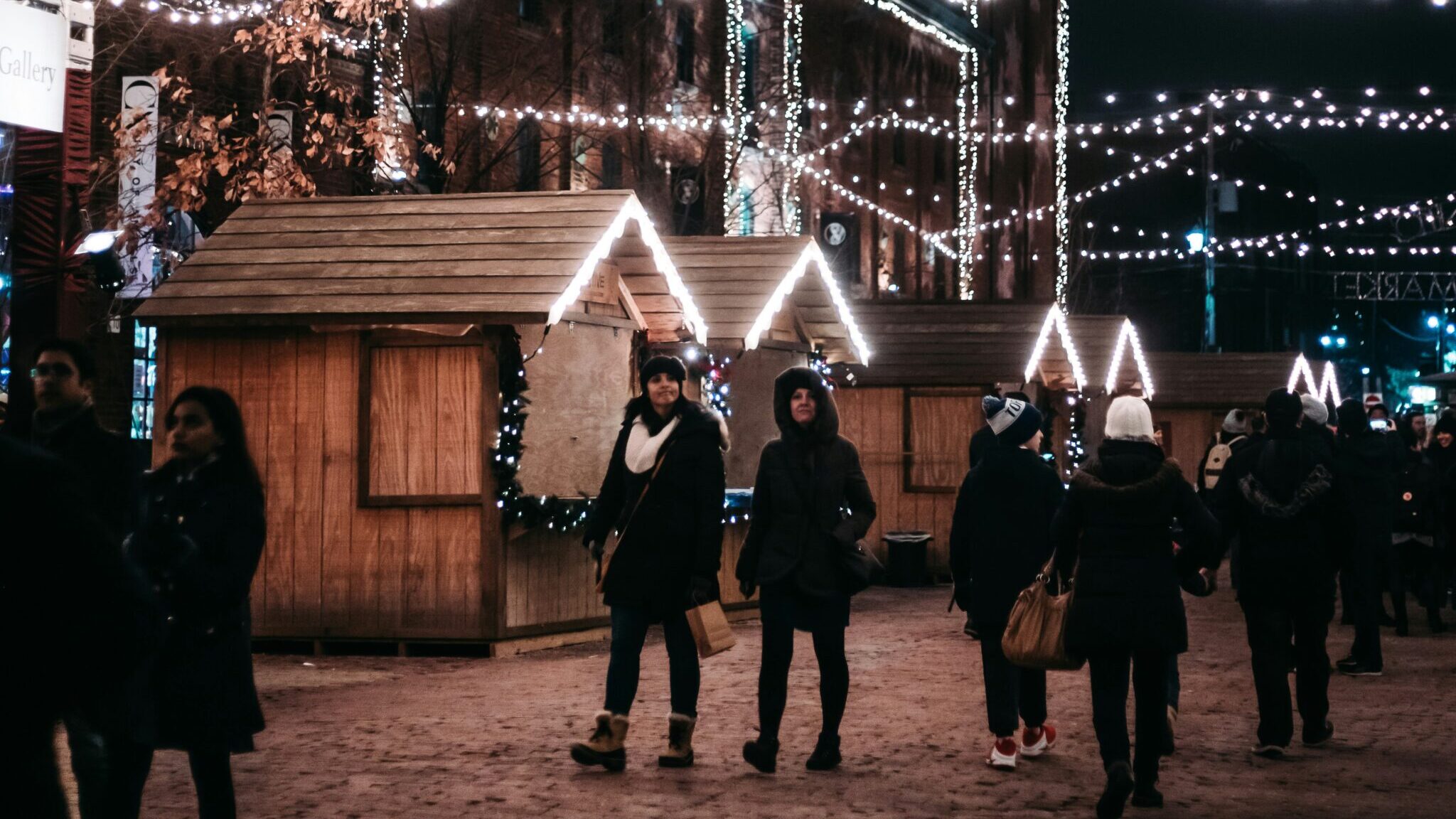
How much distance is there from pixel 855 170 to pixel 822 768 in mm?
42760

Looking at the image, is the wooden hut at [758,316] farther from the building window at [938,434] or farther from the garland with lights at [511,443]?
the garland with lights at [511,443]

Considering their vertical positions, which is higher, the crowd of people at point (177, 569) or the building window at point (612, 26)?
the building window at point (612, 26)

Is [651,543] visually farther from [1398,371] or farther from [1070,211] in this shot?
[1398,371]

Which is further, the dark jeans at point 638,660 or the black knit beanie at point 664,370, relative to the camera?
the black knit beanie at point 664,370

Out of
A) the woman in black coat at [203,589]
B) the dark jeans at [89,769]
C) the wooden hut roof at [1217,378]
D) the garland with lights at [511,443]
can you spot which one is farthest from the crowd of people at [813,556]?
the wooden hut roof at [1217,378]

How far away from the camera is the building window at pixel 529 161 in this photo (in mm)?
35812

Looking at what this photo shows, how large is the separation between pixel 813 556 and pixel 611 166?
30484mm

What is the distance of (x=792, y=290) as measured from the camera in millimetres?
21000

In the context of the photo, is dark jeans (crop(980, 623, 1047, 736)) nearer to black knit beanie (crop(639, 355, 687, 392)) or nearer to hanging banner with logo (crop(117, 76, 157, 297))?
black knit beanie (crop(639, 355, 687, 392))

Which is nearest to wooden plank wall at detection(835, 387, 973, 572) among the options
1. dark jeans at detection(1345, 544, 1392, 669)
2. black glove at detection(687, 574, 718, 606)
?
dark jeans at detection(1345, 544, 1392, 669)

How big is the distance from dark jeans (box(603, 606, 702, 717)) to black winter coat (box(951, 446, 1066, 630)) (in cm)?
137

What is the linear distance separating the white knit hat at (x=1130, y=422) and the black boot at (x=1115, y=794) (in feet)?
4.85

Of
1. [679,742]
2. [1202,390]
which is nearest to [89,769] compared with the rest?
[679,742]

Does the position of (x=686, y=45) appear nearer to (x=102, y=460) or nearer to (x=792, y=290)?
(x=792, y=290)
